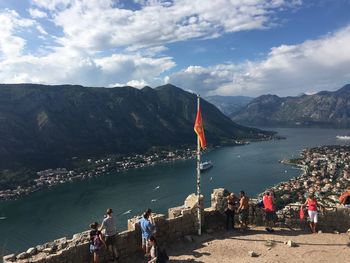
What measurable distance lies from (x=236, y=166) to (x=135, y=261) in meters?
130

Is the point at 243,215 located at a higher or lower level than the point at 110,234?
lower

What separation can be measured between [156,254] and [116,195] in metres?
90.5

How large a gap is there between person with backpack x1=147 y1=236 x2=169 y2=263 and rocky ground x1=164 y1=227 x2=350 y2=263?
1052 millimetres

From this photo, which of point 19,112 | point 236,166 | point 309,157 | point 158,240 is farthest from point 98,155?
point 158,240

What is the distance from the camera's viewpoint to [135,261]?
14.5 meters

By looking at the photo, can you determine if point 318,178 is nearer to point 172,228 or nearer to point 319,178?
point 319,178

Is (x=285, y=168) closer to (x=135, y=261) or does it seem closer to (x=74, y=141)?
(x=74, y=141)

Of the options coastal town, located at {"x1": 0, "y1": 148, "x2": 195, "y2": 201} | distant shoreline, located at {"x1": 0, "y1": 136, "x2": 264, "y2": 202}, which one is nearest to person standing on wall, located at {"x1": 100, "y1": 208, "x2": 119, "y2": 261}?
distant shoreline, located at {"x1": 0, "y1": 136, "x2": 264, "y2": 202}

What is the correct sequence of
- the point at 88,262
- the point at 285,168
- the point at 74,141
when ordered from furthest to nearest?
the point at 74,141, the point at 285,168, the point at 88,262

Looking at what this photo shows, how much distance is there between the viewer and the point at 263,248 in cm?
1521

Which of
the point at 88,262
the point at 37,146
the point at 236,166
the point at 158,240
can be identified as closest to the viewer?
the point at 88,262

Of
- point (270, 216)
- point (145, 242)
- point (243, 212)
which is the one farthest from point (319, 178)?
point (145, 242)

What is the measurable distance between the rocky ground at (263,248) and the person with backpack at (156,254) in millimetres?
1052

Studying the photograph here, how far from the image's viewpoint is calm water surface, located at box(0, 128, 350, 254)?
3027 inches
